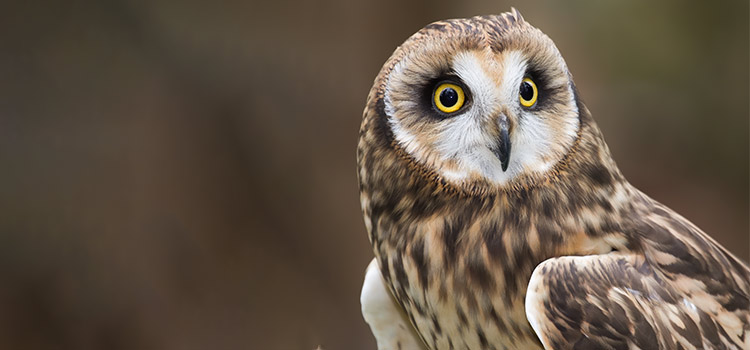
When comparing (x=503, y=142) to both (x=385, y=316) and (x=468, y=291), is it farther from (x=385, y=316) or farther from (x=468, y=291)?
(x=385, y=316)

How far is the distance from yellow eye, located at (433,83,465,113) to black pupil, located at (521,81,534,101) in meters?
0.09

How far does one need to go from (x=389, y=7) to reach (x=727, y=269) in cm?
200

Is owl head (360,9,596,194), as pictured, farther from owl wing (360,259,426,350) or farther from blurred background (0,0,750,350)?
blurred background (0,0,750,350)

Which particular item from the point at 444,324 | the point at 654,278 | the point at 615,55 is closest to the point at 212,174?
the point at 444,324

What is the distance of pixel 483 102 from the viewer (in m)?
1.00

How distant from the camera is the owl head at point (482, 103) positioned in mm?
1000

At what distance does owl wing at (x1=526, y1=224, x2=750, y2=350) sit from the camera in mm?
983

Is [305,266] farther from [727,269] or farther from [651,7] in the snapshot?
[651,7]

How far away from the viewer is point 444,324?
44.9 inches

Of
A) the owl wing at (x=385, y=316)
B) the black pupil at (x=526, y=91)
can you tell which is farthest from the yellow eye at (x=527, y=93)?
the owl wing at (x=385, y=316)

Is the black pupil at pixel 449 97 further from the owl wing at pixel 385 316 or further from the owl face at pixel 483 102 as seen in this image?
the owl wing at pixel 385 316

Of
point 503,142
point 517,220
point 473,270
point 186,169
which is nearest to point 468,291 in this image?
point 473,270

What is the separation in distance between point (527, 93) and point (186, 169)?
169 centimetres

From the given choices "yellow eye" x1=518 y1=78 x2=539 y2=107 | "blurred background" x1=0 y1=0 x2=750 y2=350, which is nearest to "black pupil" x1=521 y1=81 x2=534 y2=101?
"yellow eye" x1=518 y1=78 x2=539 y2=107
